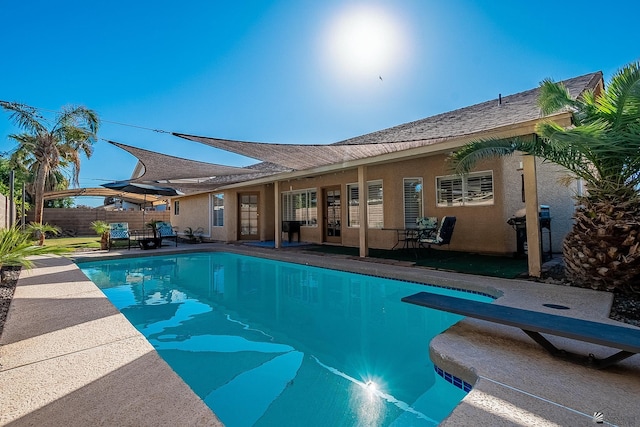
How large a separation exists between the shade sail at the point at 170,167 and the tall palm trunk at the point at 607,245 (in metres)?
7.68

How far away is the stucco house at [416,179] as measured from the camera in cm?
627

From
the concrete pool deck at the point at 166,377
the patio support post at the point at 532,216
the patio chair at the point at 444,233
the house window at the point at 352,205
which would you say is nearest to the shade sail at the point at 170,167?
the concrete pool deck at the point at 166,377

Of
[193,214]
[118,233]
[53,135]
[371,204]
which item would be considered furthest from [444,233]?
[53,135]

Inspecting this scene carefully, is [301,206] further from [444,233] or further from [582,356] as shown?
[582,356]

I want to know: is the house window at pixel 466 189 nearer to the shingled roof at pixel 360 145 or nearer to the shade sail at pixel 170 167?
the shingled roof at pixel 360 145

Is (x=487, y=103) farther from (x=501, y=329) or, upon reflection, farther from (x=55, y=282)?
(x=55, y=282)

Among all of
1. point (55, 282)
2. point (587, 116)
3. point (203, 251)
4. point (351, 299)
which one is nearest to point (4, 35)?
point (55, 282)

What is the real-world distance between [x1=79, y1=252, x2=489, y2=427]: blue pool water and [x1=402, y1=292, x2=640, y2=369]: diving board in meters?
0.71

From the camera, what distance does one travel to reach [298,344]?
370 centimetres

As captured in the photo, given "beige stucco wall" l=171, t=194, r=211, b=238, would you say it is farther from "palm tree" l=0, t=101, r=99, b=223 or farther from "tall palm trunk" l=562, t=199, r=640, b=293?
"tall palm trunk" l=562, t=199, r=640, b=293

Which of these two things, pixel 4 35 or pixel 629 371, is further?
pixel 4 35

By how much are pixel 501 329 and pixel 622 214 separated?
3000 mm

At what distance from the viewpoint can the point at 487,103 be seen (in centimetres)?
1043

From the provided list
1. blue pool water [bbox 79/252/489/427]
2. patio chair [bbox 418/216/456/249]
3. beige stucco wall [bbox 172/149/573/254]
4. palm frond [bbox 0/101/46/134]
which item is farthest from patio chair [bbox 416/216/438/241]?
palm frond [bbox 0/101/46/134]
